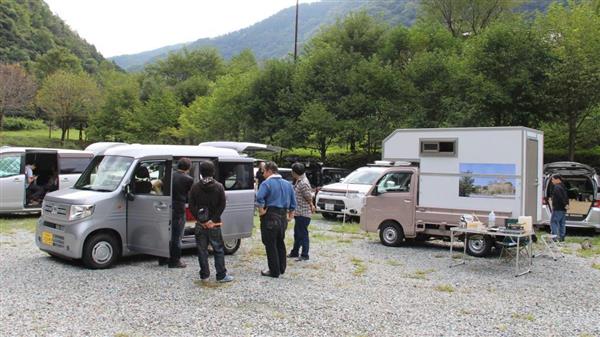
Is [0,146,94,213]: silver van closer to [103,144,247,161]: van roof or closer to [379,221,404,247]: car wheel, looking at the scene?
[103,144,247,161]: van roof

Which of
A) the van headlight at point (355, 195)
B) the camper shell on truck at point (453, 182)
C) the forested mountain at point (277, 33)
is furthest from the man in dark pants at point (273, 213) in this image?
the forested mountain at point (277, 33)

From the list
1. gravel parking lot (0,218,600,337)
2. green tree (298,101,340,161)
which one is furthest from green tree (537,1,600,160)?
gravel parking lot (0,218,600,337)

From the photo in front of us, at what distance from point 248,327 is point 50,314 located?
7.12 ft

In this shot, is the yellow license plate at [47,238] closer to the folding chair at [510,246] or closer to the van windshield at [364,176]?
the folding chair at [510,246]

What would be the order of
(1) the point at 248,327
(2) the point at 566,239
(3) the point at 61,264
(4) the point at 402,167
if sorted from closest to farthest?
(1) the point at 248,327
(3) the point at 61,264
(4) the point at 402,167
(2) the point at 566,239

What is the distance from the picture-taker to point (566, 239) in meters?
13.1

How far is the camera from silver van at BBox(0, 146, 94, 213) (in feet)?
45.3

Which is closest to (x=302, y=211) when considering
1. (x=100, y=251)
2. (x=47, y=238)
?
(x=100, y=251)

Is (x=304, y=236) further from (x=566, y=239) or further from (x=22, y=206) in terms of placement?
(x=22, y=206)

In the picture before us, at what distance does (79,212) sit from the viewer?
7871 mm

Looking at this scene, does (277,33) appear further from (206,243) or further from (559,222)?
(206,243)

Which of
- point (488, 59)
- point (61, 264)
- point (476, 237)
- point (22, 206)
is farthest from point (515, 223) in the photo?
point (488, 59)

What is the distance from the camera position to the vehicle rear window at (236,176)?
9.32 metres

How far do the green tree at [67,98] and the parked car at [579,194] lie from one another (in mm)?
A: 43688
